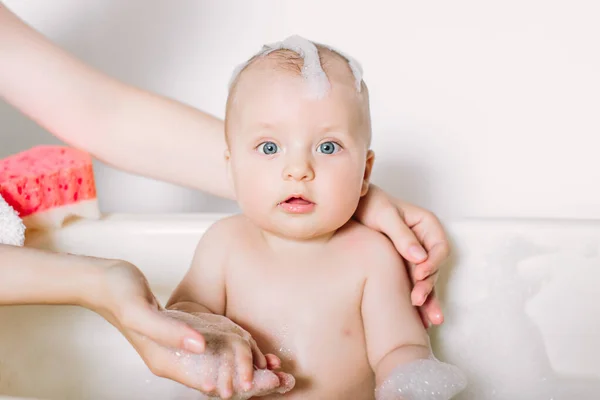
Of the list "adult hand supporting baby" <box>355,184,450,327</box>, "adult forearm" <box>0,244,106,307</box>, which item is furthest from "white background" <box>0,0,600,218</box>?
"adult forearm" <box>0,244,106,307</box>

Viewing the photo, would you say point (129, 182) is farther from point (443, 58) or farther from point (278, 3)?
point (443, 58)

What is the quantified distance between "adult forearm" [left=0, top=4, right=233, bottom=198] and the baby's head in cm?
32

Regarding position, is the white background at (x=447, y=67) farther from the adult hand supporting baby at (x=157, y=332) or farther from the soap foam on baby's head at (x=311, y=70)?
the adult hand supporting baby at (x=157, y=332)

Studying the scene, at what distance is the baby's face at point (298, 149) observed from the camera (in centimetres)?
93

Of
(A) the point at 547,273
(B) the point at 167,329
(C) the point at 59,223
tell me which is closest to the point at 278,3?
(C) the point at 59,223

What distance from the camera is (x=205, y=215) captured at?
129cm

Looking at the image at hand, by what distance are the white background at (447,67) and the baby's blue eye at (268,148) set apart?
1.02 meters

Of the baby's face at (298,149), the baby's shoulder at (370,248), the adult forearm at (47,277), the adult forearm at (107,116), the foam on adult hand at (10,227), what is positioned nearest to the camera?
the adult forearm at (47,277)

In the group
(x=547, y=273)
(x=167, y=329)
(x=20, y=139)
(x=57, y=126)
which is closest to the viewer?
(x=167, y=329)

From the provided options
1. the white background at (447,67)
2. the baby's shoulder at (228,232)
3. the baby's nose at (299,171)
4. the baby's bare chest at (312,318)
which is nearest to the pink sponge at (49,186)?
the baby's shoulder at (228,232)

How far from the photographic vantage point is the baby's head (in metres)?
0.93

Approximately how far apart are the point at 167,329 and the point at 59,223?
0.63 m

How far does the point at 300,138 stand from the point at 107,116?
1.68 feet

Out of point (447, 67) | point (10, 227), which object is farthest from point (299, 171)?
point (447, 67)
